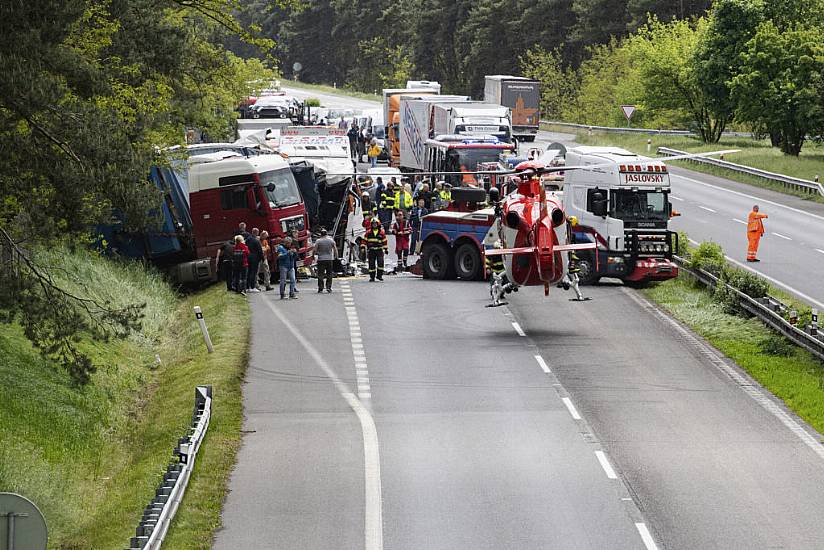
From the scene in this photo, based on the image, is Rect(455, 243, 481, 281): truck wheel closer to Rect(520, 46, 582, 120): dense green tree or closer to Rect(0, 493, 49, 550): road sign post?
Rect(0, 493, 49, 550): road sign post

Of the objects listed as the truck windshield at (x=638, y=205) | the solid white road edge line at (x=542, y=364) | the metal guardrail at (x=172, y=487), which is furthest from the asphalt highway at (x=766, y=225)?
the metal guardrail at (x=172, y=487)

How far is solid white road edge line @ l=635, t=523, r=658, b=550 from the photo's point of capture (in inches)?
572

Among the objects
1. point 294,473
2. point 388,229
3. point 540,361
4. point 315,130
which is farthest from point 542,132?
point 294,473

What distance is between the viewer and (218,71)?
31.1m

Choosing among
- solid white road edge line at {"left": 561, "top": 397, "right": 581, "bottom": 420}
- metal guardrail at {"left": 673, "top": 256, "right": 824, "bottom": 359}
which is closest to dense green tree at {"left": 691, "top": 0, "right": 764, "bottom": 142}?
metal guardrail at {"left": 673, "top": 256, "right": 824, "bottom": 359}

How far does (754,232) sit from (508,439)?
18.4 m

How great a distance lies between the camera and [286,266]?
30297mm

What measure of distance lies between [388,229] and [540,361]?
17.0 m

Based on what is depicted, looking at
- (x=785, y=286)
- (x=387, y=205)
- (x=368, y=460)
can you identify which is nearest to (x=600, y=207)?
(x=785, y=286)

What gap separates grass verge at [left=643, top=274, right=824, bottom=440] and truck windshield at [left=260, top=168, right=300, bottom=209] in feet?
30.3

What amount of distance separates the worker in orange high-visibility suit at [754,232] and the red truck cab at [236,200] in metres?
11.7

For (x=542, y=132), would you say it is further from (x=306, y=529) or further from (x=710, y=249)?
(x=306, y=529)

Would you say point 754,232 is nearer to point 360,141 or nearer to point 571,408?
point 571,408

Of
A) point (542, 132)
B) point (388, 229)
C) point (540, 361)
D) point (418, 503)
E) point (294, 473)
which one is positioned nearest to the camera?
point (418, 503)
